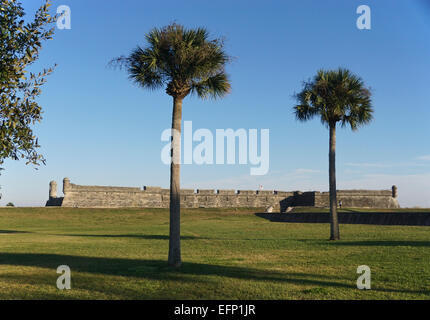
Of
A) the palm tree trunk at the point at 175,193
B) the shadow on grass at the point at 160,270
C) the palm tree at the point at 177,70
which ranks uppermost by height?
the palm tree at the point at 177,70

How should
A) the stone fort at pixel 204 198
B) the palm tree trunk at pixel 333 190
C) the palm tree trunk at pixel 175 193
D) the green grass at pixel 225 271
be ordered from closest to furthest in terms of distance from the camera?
the green grass at pixel 225 271
the palm tree trunk at pixel 175 193
the palm tree trunk at pixel 333 190
the stone fort at pixel 204 198

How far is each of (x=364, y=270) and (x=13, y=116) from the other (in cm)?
1064

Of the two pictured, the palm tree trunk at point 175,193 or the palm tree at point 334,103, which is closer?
the palm tree trunk at point 175,193

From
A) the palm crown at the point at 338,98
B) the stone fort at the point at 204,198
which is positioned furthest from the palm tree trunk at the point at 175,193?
the stone fort at the point at 204,198

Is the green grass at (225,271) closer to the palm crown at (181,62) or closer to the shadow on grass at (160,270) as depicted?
the shadow on grass at (160,270)

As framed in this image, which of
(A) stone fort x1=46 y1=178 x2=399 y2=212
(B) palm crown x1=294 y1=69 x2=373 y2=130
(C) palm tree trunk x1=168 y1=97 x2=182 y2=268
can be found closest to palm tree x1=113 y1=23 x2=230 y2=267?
(C) palm tree trunk x1=168 y1=97 x2=182 y2=268

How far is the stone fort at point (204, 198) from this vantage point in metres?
64.8

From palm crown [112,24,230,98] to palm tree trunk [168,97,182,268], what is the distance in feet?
3.25

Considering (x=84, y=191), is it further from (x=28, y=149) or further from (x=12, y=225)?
(x=28, y=149)

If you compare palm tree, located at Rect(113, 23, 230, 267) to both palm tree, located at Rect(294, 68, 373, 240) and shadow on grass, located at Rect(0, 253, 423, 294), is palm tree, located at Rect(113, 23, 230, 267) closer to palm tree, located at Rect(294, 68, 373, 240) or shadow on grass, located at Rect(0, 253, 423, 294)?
shadow on grass, located at Rect(0, 253, 423, 294)

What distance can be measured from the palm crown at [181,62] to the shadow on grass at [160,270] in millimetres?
6158

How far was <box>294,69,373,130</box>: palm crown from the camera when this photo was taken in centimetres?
2394

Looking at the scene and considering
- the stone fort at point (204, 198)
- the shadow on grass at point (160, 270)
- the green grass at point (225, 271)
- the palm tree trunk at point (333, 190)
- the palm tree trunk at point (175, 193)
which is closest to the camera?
the green grass at point (225, 271)
